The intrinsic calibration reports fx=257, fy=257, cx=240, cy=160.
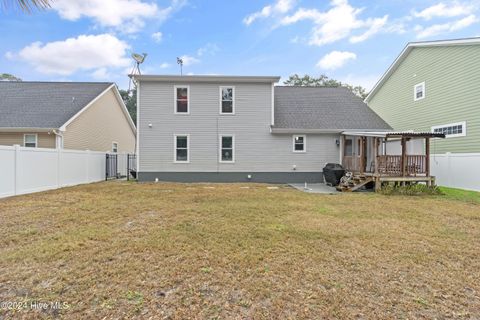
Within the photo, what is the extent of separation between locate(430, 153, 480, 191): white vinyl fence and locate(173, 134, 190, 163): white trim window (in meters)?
12.3

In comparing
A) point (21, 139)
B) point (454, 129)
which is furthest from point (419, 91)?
point (21, 139)

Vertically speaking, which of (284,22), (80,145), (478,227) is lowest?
(478,227)

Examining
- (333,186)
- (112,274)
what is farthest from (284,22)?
(112,274)

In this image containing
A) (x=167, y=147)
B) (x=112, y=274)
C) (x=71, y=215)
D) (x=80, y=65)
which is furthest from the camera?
Answer: (x=80, y=65)

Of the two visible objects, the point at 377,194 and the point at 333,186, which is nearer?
the point at 377,194

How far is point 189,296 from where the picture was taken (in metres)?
2.71

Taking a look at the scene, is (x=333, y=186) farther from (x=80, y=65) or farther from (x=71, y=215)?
(x=80, y=65)

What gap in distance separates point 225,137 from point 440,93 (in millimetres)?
10483

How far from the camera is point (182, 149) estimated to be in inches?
529

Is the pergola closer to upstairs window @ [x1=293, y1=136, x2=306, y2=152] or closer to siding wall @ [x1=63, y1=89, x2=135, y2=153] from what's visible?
upstairs window @ [x1=293, y1=136, x2=306, y2=152]

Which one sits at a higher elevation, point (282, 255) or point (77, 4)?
point (77, 4)

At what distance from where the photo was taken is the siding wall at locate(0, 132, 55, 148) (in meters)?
13.2

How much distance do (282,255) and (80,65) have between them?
28.7 m

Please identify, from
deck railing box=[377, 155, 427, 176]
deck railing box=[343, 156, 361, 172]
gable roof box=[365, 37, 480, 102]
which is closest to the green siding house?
gable roof box=[365, 37, 480, 102]
